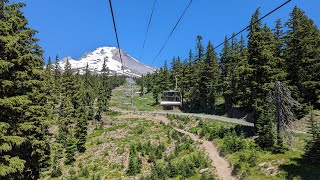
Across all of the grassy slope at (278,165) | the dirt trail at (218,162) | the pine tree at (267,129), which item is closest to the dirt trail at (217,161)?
the dirt trail at (218,162)

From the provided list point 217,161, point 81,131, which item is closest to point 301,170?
point 217,161

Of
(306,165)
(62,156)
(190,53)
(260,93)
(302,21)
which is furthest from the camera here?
(190,53)

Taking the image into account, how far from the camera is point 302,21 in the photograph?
1722 inches

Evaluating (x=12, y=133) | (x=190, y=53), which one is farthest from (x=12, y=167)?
(x=190, y=53)

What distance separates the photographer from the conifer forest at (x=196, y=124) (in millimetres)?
15875

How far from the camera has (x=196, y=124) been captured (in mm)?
50406

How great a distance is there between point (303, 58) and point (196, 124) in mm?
19872

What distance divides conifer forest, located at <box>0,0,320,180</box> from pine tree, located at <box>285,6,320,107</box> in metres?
0.14

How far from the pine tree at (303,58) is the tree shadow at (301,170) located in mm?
20366

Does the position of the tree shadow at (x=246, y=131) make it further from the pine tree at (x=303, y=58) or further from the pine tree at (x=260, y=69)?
the pine tree at (x=303, y=58)

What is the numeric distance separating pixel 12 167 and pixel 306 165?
18896 millimetres

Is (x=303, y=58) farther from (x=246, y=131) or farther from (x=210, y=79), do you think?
(x=210, y=79)

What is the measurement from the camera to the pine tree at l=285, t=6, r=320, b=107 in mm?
39728

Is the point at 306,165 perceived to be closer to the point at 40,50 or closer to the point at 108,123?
the point at 40,50
